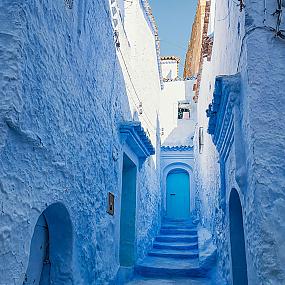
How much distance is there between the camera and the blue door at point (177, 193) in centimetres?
1416

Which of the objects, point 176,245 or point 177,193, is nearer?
point 176,245

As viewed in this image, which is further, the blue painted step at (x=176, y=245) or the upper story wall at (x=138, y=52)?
the blue painted step at (x=176, y=245)

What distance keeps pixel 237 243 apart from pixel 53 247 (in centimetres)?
226

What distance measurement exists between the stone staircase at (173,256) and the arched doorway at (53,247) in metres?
3.60

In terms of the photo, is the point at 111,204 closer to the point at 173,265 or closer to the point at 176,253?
the point at 173,265

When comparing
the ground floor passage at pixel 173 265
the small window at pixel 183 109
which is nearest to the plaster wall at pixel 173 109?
the small window at pixel 183 109

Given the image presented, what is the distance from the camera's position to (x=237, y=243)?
4301 millimetres

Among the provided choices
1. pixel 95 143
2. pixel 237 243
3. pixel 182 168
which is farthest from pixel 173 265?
pixel 182 168

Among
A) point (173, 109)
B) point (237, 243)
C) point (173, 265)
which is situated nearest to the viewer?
point (237, 243)

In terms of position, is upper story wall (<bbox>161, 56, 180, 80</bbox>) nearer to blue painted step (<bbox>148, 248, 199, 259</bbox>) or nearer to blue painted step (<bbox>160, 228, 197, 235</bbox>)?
blue painted step (<bbox>160, 228, 197, 235</bbox>)

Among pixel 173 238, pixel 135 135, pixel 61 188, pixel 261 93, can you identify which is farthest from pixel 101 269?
pixel 173 238

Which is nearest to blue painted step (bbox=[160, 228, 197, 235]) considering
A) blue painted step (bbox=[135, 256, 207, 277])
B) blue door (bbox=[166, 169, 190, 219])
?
blue painted step (bbox=[135, 256, 207, 277])

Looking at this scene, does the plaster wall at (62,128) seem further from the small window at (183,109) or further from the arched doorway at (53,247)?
the small window at (183,109)

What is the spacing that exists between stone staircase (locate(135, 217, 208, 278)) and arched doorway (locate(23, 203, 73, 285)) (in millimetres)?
3599
